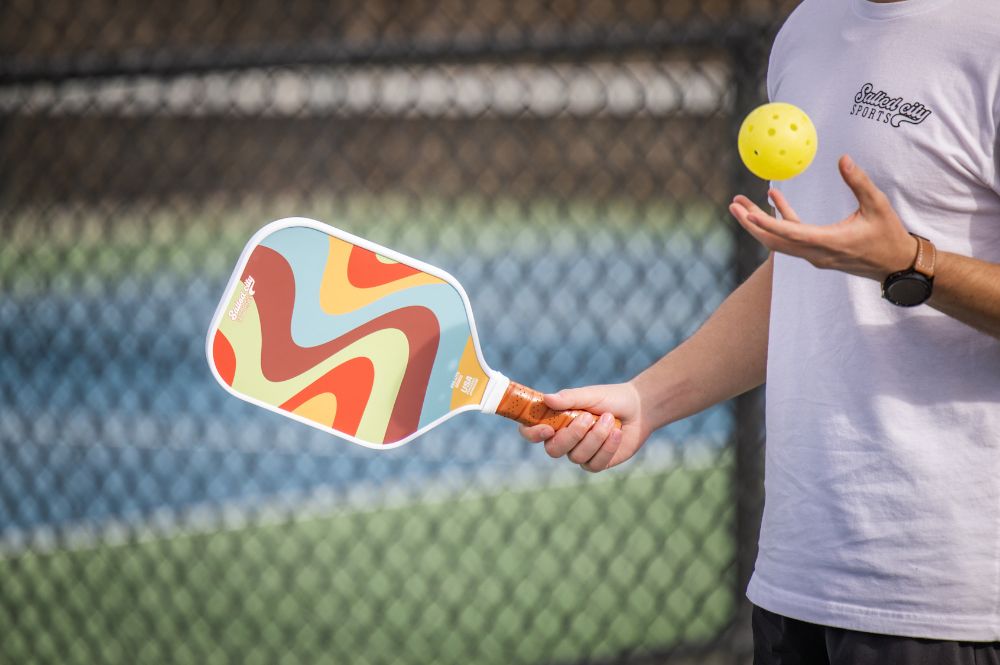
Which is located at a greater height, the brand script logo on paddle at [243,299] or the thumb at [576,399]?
the brand script logo on paddle at [243,299]

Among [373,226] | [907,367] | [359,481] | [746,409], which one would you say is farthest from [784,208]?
[373,226]

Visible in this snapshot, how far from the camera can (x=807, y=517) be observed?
124cm

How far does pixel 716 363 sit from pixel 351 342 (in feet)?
1.59

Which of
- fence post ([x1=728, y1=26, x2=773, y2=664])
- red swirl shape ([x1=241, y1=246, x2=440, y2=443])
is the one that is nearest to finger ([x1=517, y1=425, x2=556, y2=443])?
red swirl shape ([x1=241, y1=246, x2=440, y2=443])

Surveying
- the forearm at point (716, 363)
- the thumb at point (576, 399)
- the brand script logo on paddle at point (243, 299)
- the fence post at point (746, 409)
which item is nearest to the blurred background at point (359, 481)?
the fence post at point (746, 409)

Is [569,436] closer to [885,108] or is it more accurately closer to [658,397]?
[658,397]

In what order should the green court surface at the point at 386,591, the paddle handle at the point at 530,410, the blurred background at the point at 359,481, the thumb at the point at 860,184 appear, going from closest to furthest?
the thumb at the point at 860,184 → the paddle handle at the point at 530,410 → the blurred background at the point at 359,481 → the green court surface at the point at 386,591

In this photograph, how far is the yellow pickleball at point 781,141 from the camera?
1140mm

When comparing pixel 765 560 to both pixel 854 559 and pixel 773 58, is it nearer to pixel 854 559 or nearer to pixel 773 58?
pixel 854 559

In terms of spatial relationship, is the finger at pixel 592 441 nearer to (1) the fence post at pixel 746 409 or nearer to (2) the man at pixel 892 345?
(2) the man at pixel 892 345

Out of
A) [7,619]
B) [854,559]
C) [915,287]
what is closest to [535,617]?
[7,619]

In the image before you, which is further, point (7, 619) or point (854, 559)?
point (7, 619)

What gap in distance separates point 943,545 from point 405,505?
3114 millimetres

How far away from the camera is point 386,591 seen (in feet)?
10.8
